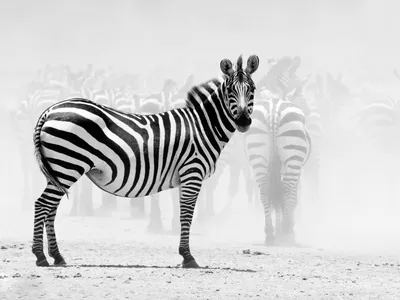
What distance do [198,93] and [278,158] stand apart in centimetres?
567

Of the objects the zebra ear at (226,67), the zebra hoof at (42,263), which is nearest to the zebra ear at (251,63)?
the zebra ear at (226,67)

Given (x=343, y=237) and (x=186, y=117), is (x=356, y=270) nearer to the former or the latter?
(x=186, y=117)

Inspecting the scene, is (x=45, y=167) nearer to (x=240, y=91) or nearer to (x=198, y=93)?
(x=198, y=93)

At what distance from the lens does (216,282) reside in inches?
337

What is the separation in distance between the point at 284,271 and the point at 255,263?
1020 mm

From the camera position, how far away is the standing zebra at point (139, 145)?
30.8 ft

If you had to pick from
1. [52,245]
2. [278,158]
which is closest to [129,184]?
[52,245]

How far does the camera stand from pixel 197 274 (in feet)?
29.9

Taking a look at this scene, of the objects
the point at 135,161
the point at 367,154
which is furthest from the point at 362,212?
the point at 135,161

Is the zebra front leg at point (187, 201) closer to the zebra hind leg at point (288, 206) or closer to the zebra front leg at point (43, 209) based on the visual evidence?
the zebra front leg at point (43, 209)

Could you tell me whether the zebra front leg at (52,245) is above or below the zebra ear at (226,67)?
below

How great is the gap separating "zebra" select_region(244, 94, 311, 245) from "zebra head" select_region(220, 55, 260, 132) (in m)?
5.72

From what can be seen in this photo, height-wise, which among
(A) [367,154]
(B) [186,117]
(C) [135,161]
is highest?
(A) [367,154]

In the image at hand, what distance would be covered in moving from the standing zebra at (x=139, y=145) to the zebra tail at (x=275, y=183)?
561 centimetres
